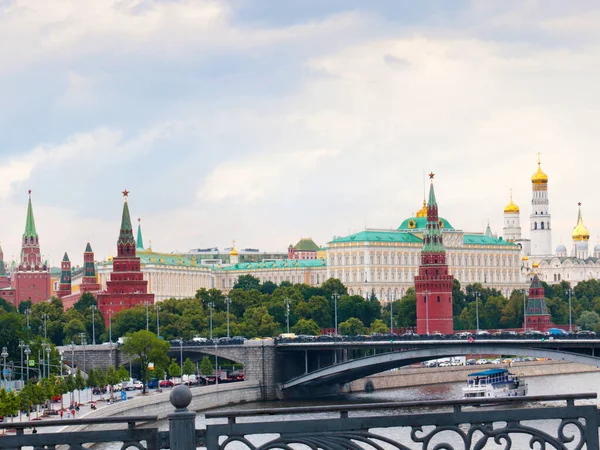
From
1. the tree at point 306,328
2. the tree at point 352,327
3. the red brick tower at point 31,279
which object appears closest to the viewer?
the tree at point 306,328

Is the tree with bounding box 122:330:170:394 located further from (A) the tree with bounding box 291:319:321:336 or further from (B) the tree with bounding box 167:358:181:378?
(A) the tree with bounding box 291:319:321:336

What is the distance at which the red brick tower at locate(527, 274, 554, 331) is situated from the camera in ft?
477

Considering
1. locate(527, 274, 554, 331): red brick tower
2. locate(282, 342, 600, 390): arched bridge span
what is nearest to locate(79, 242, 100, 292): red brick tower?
locate(527, 274, 554, 331): red brick tower

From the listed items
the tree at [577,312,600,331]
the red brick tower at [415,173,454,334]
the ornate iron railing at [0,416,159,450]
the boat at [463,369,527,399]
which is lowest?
the boat at [463,369,527,399]

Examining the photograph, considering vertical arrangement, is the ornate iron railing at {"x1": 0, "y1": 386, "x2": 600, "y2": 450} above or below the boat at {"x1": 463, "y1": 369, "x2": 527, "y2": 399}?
above

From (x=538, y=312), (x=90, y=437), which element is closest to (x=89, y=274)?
(x=538, y=312)

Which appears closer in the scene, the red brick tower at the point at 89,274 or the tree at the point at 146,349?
the tree at the point at 146,349

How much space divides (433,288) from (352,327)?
9.06m

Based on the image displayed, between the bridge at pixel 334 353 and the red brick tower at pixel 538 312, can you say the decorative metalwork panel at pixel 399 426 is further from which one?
the red brick tower at pixel 538 312

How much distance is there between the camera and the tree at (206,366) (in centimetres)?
9638

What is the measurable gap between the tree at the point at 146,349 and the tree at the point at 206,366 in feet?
9.83

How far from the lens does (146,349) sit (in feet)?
307

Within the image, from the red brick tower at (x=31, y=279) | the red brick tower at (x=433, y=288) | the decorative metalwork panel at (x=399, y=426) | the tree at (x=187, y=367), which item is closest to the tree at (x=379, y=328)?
the red brick tower at (x=433, y=288)

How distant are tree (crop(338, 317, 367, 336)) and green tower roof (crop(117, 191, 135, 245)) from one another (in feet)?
83.1
